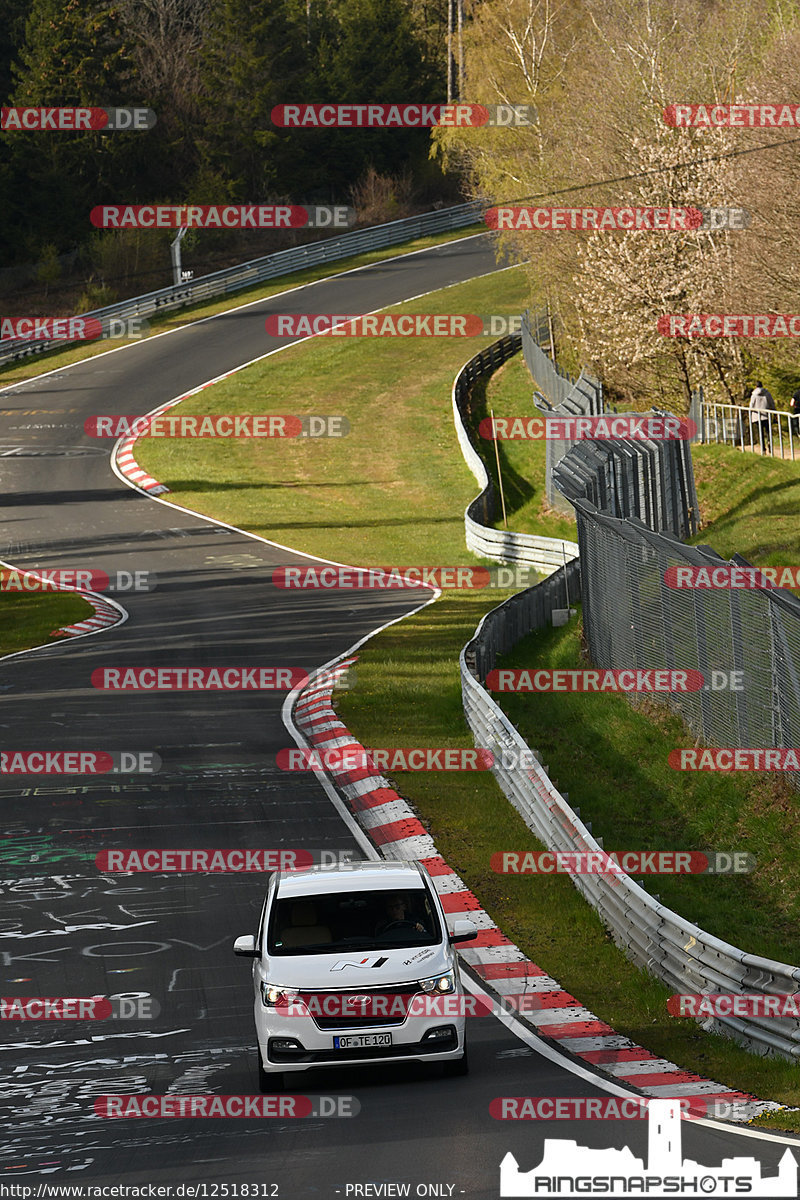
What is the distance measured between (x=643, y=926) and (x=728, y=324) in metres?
28.6

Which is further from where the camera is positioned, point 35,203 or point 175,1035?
point 35,203

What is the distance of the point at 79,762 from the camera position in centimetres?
2091

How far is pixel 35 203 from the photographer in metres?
73.2

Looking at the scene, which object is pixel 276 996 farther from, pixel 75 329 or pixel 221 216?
pixel 221 216

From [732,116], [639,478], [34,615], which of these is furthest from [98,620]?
[732,116]

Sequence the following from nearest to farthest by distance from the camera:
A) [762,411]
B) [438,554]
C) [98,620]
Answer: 1. [98,620]
2. [762,411]
3. [438,554]

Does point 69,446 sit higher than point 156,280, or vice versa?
point 156,280

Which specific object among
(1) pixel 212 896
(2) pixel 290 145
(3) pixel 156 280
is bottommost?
(1) pixel 212 896

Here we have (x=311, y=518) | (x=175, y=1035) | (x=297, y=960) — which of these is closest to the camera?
(x=297, y=960)

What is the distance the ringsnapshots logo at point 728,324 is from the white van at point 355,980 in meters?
28.0

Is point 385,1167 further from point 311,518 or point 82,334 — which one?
point 82,334

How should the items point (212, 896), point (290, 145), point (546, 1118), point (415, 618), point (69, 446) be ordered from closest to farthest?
point (546, 1118) < point (212, 896) < point (415, 618) < point (69, 446) < point (290, 145)

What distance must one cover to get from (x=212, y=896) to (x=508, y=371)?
46.0 meters

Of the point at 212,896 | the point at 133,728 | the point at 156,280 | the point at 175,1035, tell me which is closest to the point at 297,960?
the point at 175,1035
